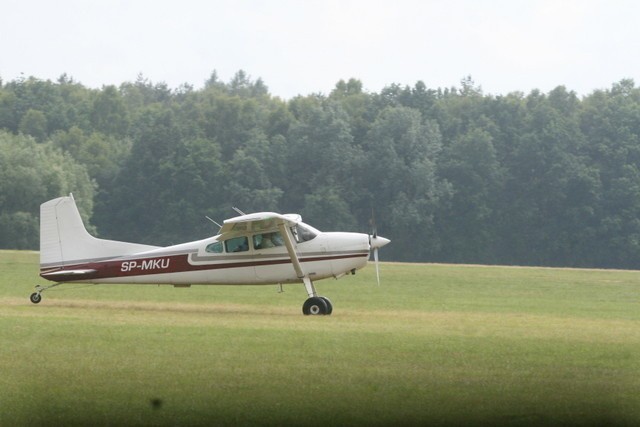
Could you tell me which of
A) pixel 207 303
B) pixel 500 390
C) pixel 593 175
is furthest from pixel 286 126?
pixel 500 390

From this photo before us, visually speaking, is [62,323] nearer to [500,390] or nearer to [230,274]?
[230,274]

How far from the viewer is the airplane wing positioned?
24.4 metres

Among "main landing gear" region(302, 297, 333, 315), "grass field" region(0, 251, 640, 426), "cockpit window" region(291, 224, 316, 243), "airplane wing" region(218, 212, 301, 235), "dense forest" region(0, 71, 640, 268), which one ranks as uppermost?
"dense forest" region(0, 71, 640, 268)

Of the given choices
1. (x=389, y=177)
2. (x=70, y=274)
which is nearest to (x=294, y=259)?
(x=70, y=274)

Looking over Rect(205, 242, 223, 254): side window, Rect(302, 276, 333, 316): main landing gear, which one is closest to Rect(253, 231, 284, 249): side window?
Rect(205, 242, 223, 254): side window

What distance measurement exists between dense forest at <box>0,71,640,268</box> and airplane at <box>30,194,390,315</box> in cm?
5231

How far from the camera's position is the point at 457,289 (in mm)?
37500

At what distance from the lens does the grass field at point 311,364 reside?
12.7 metres

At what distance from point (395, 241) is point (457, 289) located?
50139mm

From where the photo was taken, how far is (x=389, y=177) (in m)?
91.7

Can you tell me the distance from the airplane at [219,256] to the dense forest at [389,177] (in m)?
52.3

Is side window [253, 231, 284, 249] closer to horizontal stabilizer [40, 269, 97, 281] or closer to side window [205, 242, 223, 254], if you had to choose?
side window [205, 242, 223, 254]

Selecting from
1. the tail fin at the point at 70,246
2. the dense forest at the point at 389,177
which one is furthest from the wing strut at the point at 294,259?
the dense forest at the point at 389,177

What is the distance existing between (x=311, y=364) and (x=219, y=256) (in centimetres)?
972
